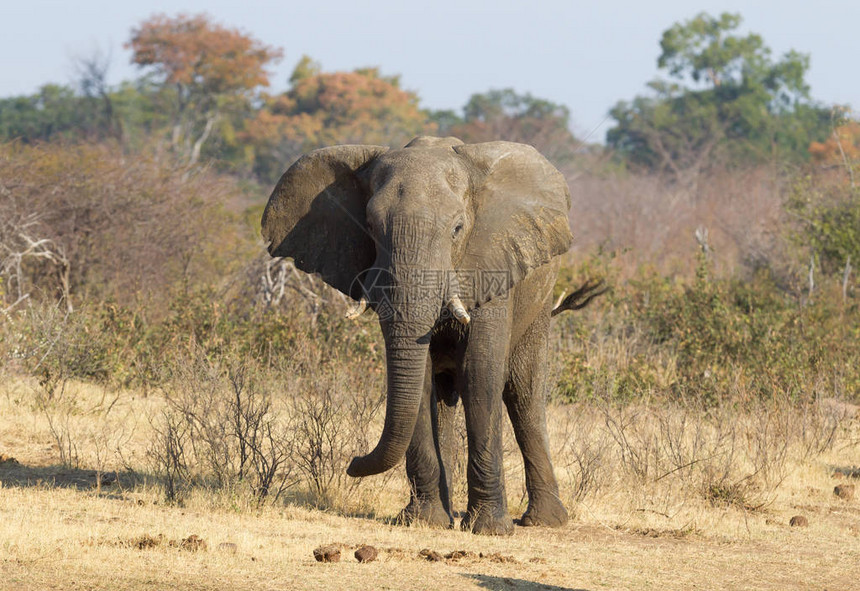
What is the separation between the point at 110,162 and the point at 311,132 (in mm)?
27647

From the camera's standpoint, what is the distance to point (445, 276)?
20.7 feet

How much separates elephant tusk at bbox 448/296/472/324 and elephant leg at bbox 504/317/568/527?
1148 mm

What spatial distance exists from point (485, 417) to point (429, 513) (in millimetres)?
702

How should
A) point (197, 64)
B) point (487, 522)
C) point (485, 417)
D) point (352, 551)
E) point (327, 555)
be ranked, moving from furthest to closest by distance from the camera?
point (197, 64), point (487, 522), point (485, 417), point (352, 551), point (327, 555)

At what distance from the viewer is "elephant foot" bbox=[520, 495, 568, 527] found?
7.49m

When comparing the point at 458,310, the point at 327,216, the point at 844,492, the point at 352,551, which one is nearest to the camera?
the point at 458,310

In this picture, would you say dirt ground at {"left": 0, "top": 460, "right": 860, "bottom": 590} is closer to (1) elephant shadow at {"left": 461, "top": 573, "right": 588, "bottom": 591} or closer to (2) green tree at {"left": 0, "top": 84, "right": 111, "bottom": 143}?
(1) elephant shadow at {"left": 461, "top": 573, "right": 588, "bottom": 591}

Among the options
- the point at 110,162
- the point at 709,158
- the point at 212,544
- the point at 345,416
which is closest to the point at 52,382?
the point at 345,416

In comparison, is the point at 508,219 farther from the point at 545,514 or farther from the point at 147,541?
the point at 147,541

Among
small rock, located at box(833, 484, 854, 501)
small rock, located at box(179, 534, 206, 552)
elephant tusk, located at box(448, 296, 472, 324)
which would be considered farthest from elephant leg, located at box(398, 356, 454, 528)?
small rock, located at box(833, 484, 854, 501)

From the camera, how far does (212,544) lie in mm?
6324

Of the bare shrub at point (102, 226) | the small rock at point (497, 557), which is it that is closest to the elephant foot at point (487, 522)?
the small rock at point (497, 557)

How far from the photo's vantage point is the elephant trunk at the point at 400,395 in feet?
20.7

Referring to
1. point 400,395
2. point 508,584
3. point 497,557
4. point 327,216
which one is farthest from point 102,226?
point 508,584
